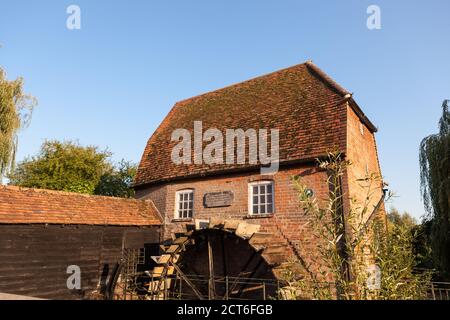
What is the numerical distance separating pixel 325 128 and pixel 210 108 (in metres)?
6.61

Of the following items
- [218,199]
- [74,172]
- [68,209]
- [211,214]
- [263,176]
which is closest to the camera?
[68,209]

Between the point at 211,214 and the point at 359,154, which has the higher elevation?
the point at 359,154

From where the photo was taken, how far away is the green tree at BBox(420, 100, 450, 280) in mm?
9805

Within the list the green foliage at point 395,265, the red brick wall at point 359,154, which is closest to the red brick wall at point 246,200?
the red brick wall at point 359,154

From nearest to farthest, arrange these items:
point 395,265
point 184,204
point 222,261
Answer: point 395,265
point 222,261
point 184,204

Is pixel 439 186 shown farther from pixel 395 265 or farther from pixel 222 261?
pixel 395 265

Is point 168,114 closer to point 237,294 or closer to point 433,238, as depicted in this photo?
point 237,294

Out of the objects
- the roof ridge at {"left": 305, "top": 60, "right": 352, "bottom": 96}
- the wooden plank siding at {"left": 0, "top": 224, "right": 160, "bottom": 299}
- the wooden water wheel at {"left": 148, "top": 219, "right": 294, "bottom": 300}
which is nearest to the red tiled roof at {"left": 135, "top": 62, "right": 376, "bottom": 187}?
the roof ridge at {"left": 305, "top": 60, "right": 352, "bottom": 96}

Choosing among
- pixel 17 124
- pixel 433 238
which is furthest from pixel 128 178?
pixel 433 238

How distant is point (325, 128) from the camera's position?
10648 millimetres

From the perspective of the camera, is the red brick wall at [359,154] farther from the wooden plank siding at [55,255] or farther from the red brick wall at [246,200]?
the wooden plank siding at [55,255]

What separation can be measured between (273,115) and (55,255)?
912 centimetres

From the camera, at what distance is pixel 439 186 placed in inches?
394

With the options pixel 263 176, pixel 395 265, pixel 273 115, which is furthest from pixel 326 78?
pixel 395 265
